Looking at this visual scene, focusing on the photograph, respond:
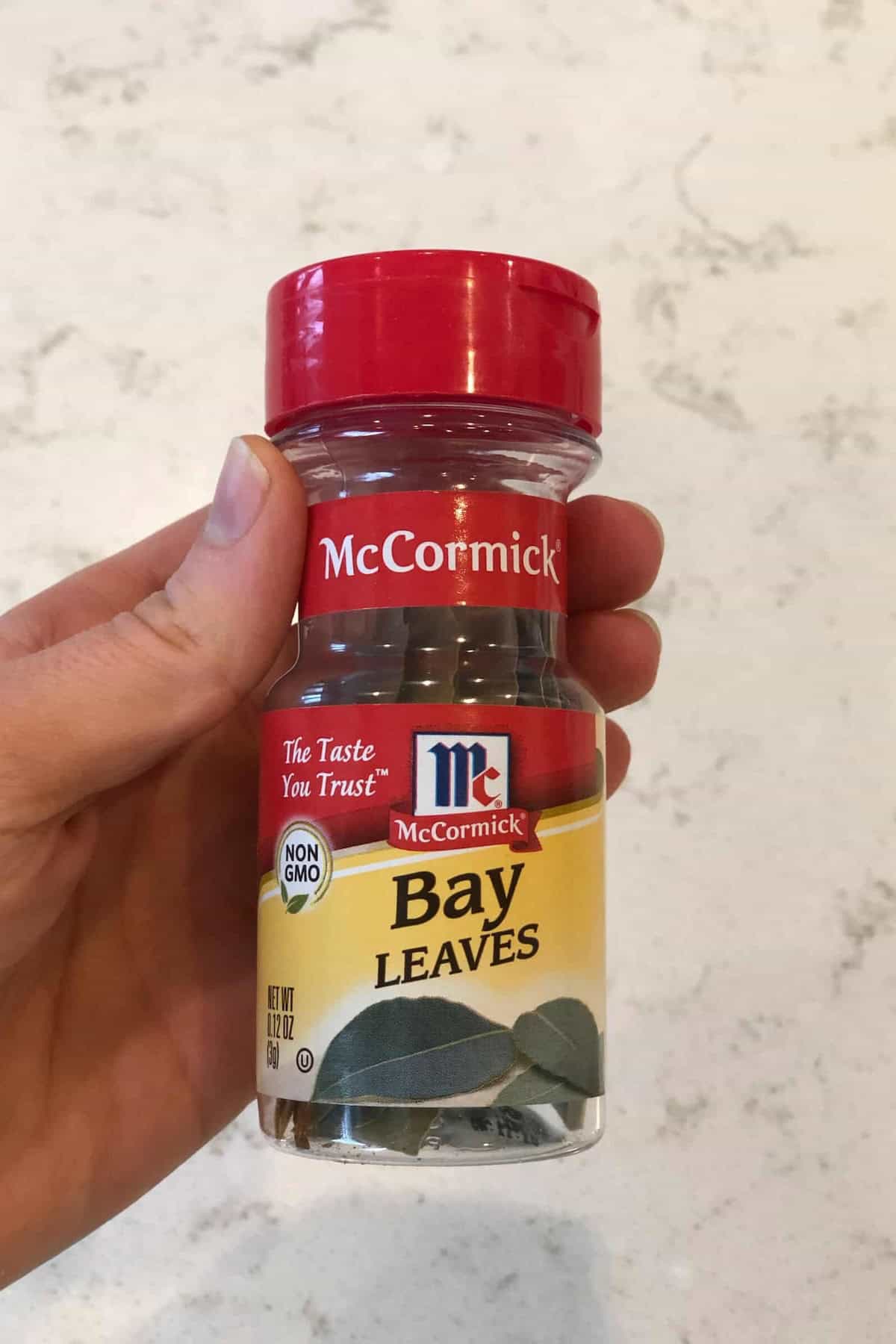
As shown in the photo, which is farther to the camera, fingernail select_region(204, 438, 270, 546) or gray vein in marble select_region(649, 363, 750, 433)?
gray vein in marble select_region(649, 363, 750, 433)

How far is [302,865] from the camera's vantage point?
635 mm

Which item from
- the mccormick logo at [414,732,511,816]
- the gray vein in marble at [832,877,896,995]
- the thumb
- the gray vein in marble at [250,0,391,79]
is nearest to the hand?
the thumb

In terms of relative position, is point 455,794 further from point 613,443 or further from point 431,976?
point 613,443

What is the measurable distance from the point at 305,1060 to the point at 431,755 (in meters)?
0.17

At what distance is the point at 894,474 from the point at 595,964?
1.95 feet

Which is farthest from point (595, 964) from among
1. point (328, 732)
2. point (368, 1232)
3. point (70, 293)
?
point (70, 293)

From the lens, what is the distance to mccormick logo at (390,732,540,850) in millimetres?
610

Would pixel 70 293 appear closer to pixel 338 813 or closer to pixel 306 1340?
pixel 338 813

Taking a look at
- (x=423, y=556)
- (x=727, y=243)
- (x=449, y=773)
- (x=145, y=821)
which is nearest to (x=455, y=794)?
(x=449, y=773)

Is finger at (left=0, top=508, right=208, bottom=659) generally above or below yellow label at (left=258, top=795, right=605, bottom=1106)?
above

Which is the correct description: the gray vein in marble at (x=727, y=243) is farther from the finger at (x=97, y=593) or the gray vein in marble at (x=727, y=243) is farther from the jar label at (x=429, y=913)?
the jar label at (x=429, y=913)

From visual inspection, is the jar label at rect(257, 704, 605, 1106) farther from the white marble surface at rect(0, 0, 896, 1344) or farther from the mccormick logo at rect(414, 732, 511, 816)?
the white marble surface at rect(0, 0, 896, 1344)

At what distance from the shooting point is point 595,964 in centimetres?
66

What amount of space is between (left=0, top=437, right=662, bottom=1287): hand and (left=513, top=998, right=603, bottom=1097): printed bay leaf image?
245mm
